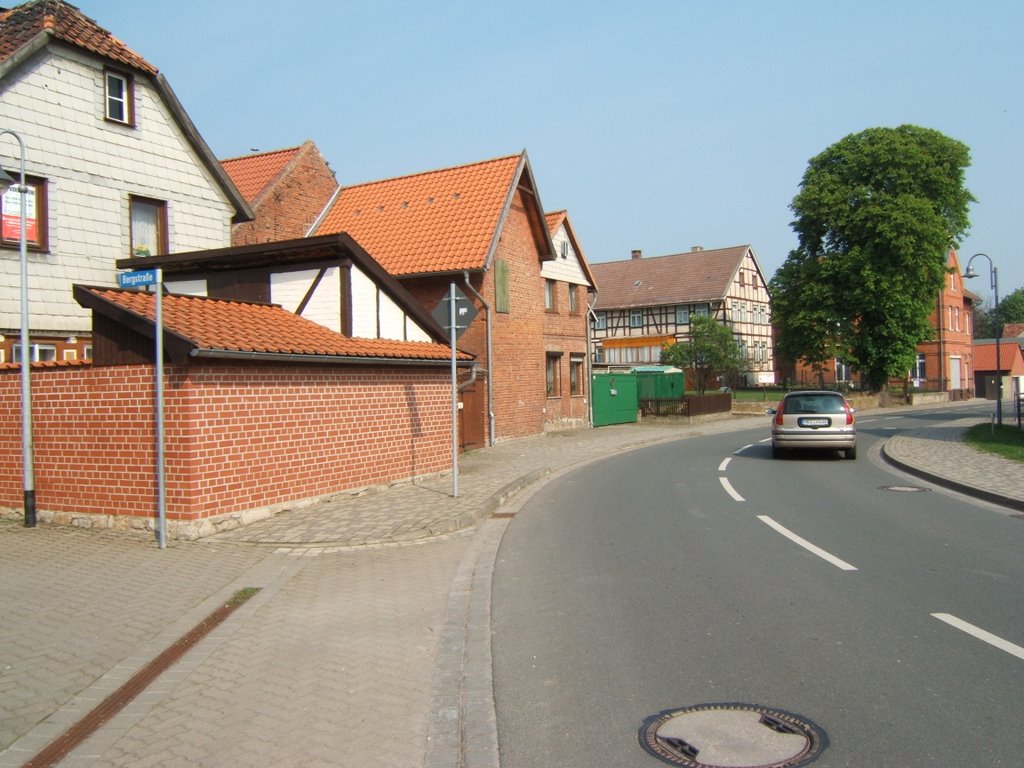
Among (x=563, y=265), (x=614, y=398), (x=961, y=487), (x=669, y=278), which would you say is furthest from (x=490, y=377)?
(x=669, y=278)

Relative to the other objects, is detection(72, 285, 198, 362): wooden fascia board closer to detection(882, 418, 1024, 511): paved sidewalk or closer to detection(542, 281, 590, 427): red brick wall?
detection(882, 418, 1024, 511): paved sidewalk

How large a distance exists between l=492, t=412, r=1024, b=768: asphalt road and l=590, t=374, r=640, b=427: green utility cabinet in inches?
798

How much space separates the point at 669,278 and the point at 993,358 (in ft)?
111

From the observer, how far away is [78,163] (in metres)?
16.9

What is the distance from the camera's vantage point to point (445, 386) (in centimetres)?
1633

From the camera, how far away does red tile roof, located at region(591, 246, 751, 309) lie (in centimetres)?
6000

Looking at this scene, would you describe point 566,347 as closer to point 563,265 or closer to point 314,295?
point 563,265

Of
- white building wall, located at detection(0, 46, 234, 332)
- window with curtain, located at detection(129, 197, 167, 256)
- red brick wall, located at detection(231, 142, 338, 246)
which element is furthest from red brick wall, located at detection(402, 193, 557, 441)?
white building wall, located at detection(0, 46, 234, 332)

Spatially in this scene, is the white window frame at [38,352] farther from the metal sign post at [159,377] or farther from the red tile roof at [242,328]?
the metal sign post at [159,377]

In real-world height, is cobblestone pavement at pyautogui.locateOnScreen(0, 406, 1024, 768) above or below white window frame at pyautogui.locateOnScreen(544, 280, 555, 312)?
below

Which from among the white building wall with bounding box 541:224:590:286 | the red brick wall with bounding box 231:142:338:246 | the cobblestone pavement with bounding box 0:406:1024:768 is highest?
the red brick wall with bounding box 231:142:338:246

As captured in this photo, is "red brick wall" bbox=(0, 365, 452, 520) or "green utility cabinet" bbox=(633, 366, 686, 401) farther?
"green utility cabinet" bbox=(633, 366, 686, 401)

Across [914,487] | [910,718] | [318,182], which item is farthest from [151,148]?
[910,718]

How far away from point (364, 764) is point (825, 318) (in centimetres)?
4747
